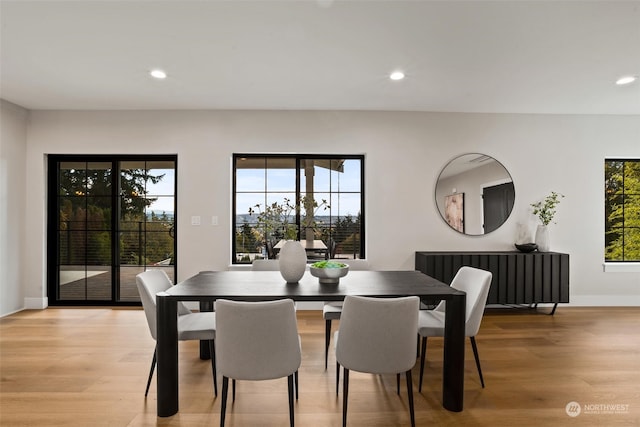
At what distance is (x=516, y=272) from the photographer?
13.8 ft

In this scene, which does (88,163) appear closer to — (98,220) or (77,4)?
(98,220)

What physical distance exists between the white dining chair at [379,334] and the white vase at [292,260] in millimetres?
632

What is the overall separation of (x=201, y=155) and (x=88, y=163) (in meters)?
1.53

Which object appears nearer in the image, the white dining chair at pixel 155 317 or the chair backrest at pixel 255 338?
the chair backrest at pixel 255 338

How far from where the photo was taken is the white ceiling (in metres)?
2.34

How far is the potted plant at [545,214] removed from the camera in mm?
4450

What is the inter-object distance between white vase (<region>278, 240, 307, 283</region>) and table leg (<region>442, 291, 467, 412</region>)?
99cm

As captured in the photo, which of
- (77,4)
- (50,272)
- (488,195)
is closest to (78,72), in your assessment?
(77,4)

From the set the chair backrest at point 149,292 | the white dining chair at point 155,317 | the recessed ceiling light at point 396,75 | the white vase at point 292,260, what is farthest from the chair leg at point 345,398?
the recessed ceiling light at point 396,75

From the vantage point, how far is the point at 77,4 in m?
2.26

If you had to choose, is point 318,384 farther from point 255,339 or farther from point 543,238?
point 543,238

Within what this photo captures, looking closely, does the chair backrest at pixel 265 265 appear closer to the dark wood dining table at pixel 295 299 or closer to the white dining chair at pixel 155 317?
the white dining chair at pixel 155 317

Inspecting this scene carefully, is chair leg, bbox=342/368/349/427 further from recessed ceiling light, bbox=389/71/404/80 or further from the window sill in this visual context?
the window sill

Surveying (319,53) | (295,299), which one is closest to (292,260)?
(295,299)
